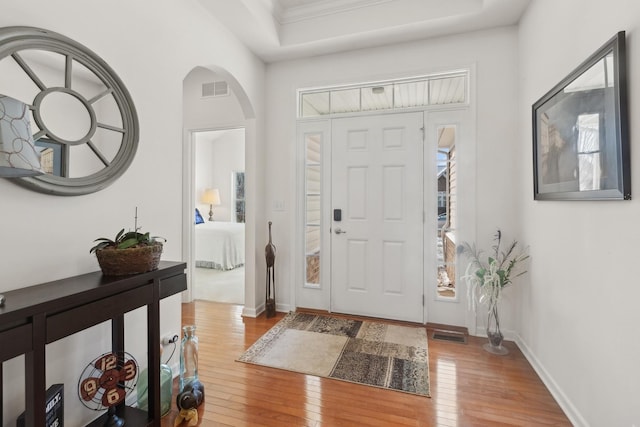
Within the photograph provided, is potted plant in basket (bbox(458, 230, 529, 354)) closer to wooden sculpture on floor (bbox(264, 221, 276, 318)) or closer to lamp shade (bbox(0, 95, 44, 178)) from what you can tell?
wooden sculpture on floor (bbox(264, 221, 276, 318))

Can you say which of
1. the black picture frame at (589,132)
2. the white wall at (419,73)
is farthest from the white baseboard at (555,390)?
the black picture frame at (589,132)

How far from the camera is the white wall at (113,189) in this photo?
54.2 inches

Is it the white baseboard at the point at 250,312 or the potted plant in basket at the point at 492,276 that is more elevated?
the potted plant in basket at the point at 492,276

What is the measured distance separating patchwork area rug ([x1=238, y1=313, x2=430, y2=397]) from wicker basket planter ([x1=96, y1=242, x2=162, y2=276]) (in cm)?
129

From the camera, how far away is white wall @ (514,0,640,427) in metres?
1.36

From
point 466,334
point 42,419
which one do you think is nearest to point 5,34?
point 42,419

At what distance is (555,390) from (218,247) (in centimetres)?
500

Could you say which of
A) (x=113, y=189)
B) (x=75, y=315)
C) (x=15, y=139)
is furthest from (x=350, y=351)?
(x=15, y=139)

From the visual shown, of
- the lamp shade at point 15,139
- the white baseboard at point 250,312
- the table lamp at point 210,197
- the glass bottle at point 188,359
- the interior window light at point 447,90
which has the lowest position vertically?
the white baseboard at point 250,312

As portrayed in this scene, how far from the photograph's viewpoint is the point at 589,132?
1.63 meters

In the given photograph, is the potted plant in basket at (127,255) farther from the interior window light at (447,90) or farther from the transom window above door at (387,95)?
the interior window light at (447,90)

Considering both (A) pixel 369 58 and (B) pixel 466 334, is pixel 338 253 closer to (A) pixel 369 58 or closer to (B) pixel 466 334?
(B) pixel 466 334

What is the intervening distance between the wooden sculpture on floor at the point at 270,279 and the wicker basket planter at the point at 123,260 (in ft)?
6.06

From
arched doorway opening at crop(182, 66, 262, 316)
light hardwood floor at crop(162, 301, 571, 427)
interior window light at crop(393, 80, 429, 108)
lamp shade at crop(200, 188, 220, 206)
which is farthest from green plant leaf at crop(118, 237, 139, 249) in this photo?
lamp shade at crop(200, 188, 220, 206)
